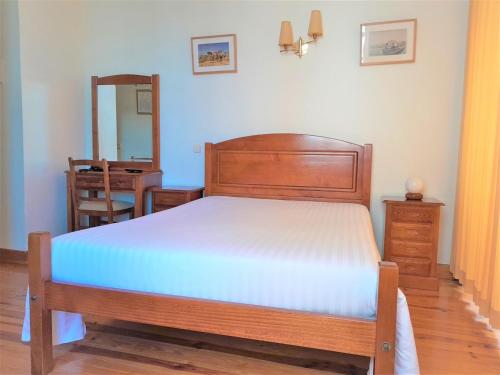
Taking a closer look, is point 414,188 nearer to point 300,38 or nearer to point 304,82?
point 304,82

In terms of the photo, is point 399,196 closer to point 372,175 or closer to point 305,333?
point 372,175

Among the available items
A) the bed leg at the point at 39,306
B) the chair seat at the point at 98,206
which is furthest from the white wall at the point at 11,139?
the bed leg at the point at 39,306

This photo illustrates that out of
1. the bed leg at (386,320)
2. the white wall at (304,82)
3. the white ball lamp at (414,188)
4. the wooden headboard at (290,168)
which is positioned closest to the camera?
the bed leg at (386,320)

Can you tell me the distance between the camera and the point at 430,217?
9.59ft

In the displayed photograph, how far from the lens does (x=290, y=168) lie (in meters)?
3.49

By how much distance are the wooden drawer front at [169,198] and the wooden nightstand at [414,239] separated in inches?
69.0

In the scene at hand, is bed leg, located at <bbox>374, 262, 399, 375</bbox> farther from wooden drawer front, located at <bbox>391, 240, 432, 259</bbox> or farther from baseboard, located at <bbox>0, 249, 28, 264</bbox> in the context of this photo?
baseboard, located at <bbox>0, 249, 28, 264</bbox>

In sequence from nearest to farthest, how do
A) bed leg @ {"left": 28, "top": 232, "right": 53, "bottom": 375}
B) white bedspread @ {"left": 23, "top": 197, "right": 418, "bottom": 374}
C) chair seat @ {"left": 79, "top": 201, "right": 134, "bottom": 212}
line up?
1. white bedspread @ {"left": 23, "top": 197, "right": 418, "bottom": 374}
2. bed leg @ {"left": 28, "top": 232, "right": 53, "bottom": 375}
3. chair seat @ {"left": 79, "top": 201, "right": 134, "bottom": 212}

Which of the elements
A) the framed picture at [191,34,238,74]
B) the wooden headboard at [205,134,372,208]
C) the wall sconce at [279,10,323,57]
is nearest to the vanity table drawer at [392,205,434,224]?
the wooden headboard at [205,134,372,208]

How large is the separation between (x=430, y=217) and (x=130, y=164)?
9.45 ft

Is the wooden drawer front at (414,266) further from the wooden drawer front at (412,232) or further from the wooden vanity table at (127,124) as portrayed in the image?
the wooden vanity table at (127,124)

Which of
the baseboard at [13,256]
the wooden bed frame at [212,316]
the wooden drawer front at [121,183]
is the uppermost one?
the wooden drawer front at [121,183]

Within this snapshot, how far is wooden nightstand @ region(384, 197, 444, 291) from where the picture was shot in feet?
9.57

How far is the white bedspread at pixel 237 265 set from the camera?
1462 mm
